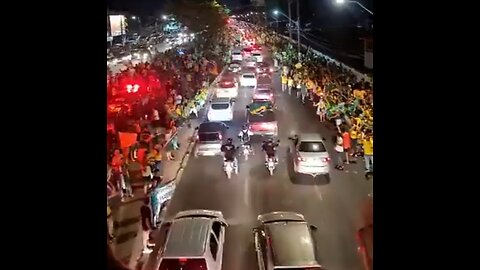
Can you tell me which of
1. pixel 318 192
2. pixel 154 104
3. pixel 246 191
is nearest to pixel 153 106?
pixel 154 104

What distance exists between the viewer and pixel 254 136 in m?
3.66

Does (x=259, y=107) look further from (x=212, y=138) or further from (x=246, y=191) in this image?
(x=246, y=191)

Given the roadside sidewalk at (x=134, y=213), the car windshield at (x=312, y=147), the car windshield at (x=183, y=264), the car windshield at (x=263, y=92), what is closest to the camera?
the car windshield at (x=183, y=264)

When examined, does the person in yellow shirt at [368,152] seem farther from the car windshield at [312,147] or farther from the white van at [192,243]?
the white van at [192,243]

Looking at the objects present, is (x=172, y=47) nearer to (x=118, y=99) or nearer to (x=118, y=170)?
(x=118, y=99)

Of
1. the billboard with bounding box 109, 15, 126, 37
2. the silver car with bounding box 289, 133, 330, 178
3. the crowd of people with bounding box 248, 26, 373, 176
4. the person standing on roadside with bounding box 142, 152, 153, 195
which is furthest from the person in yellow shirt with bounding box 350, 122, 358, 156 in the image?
the billboard with bounding box 109, 15, 126, 37

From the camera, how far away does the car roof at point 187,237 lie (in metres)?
3.27

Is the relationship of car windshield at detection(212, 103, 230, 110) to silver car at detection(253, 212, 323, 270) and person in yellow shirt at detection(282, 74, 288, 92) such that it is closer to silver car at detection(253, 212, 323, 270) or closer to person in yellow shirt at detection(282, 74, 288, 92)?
person in yellow shirt at detection(282, 74, 288, 92)

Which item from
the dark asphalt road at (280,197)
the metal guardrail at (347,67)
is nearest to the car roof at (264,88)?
the dark asphalt road at (280,197)

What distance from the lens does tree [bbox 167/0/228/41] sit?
12.1 ft

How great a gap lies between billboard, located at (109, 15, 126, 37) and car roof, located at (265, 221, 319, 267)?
1314 mm
